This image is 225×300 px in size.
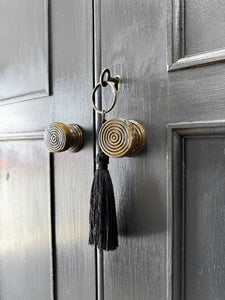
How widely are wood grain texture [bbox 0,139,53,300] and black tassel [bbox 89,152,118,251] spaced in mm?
148

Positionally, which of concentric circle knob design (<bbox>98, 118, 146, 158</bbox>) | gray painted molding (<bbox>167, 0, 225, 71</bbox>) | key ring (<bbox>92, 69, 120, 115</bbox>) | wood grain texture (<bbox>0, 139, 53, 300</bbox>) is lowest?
wood grain texture (<bbox>0, 139, 53, 300</bbox>)

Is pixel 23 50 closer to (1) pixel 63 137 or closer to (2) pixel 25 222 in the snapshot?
(1) pixel 63 137

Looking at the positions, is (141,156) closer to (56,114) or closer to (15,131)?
(56,114)

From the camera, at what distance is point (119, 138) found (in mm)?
328

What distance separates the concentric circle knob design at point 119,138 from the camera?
33 centimetres

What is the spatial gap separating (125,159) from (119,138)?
6 centimetres

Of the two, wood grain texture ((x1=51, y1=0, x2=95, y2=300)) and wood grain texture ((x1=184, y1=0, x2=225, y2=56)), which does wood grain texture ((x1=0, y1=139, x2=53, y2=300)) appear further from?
wood grain texture ((x1=184, y1=0, x2=225, y2=56))

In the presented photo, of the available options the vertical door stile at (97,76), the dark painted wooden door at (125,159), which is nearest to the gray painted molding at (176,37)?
the dark painted wooden door at (125,159)

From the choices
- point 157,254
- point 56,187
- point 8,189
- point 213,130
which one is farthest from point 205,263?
point 8,189

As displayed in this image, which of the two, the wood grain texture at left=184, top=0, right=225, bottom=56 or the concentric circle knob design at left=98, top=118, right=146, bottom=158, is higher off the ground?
the wood grain texture at left=184, top=0, right=225, bottom=56

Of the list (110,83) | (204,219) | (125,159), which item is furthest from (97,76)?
(204,219)

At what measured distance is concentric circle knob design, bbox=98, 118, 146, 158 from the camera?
0.33 metres

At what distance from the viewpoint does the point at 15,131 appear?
534 mm

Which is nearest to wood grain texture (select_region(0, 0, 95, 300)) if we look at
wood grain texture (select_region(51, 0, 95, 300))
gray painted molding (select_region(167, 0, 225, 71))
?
wood grain texture (select_region(51, 0, 95, 300))
